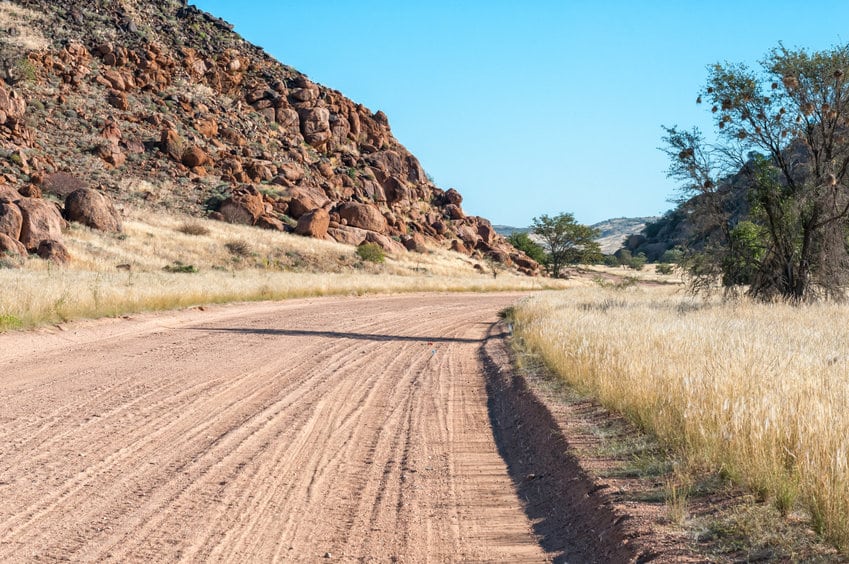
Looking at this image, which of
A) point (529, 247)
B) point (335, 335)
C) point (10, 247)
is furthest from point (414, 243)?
point (335, 335)

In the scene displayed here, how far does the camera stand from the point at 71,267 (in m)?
26.7

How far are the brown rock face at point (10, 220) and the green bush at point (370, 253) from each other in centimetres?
2155

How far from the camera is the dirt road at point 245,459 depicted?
3.77 meters

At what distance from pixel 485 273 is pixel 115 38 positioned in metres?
39.1

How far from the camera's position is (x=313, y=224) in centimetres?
4772

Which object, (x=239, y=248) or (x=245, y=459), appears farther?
(x=239, y=248)

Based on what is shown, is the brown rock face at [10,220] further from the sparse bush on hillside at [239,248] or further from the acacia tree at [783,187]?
the acacia tree at [783,187]

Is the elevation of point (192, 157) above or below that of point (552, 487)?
above

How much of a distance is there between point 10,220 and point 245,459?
91.8 ft

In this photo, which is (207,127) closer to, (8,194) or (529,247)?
(8,194)

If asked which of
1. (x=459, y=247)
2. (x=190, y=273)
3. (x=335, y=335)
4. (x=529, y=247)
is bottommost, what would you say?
(x=335, y=335)

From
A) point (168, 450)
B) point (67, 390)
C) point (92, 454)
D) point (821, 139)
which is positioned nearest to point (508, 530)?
point (168, 450)

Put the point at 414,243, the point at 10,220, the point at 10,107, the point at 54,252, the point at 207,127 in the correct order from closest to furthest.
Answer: the point at 54,252 < the point at 10,220 < the point at 10,107 < the point at 414,243 < the point at 207,127

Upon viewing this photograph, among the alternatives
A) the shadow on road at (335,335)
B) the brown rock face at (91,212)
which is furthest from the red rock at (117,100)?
the shadow on road at (335,335)
